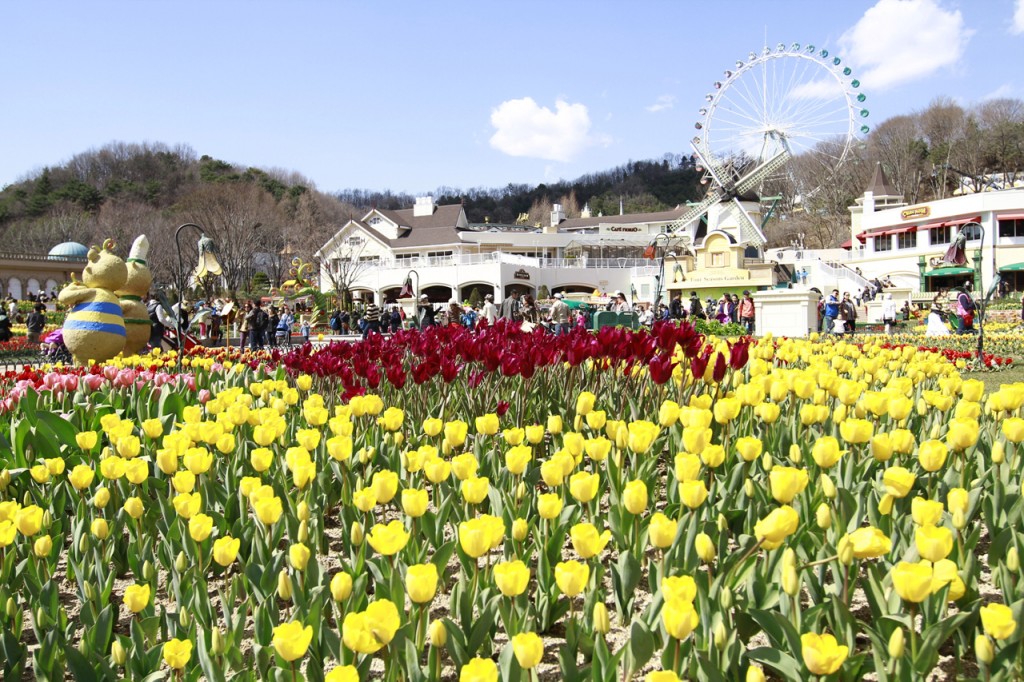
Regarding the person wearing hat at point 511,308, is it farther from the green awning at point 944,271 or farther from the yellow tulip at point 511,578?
the green awning at point 944,271

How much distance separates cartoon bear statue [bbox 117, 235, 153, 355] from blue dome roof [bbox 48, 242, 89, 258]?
59.7 metres

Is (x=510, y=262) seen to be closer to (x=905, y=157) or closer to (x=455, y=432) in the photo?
(x=905, y=157)

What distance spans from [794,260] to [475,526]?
1952 inches

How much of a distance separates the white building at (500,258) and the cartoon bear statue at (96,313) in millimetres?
30098

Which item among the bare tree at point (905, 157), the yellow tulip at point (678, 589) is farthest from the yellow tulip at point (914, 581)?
the bare tree at point (905, 157)

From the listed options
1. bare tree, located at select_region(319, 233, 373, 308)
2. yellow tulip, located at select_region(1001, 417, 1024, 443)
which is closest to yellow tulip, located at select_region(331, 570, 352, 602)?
yellow tulip, located at select_region(1001, 417, 1024, 443)

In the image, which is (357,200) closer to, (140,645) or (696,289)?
(696,289)

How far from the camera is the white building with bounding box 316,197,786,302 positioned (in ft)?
165

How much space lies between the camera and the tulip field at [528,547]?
1789 millimetres

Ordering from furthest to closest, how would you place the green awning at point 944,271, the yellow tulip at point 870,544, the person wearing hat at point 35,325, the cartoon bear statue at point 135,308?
the green awning at point 944,271, the person wearing hat at point 35,325, the cartoon bear statue at point 135,308, the yellow tulip at point 870,544

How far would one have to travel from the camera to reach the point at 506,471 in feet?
10.6

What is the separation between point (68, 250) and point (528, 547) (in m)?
72.2

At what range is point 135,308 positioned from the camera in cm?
1160

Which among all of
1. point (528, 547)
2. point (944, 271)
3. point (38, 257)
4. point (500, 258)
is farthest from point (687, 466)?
point (38, 257)
